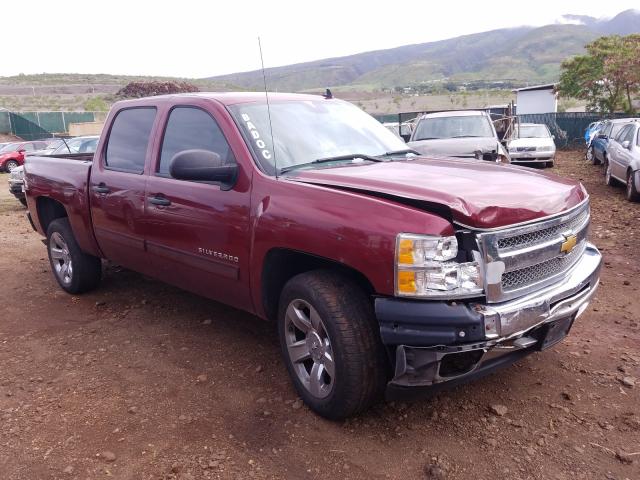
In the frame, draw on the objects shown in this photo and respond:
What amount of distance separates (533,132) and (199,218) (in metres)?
16.7

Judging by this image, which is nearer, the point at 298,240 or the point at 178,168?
the point at 298,240

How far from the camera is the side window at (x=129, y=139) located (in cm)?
452

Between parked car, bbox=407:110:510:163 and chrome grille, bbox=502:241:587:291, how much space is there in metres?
6.17

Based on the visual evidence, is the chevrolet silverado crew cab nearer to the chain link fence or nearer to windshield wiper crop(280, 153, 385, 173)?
windshield wiper crop(280, 153, 385, 173)

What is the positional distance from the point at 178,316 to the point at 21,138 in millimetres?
39400

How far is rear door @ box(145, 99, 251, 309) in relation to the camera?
361 centimetres

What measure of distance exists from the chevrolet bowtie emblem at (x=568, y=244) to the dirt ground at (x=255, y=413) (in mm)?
921

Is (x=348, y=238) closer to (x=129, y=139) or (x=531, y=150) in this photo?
(x=129, y=139)

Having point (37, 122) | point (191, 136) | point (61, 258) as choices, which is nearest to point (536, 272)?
point (191, 136)

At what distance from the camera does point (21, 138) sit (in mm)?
38656

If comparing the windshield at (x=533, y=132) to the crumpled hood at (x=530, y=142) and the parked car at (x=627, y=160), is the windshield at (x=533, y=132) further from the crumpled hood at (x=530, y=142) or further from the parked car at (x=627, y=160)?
the parked car at (x=627, y=160)

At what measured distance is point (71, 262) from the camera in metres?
5.62

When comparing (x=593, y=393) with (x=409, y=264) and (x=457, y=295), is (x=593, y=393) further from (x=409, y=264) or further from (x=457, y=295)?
(x=409, y=264)

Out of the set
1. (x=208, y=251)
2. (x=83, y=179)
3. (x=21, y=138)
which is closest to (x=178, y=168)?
(x=208, y=251)
